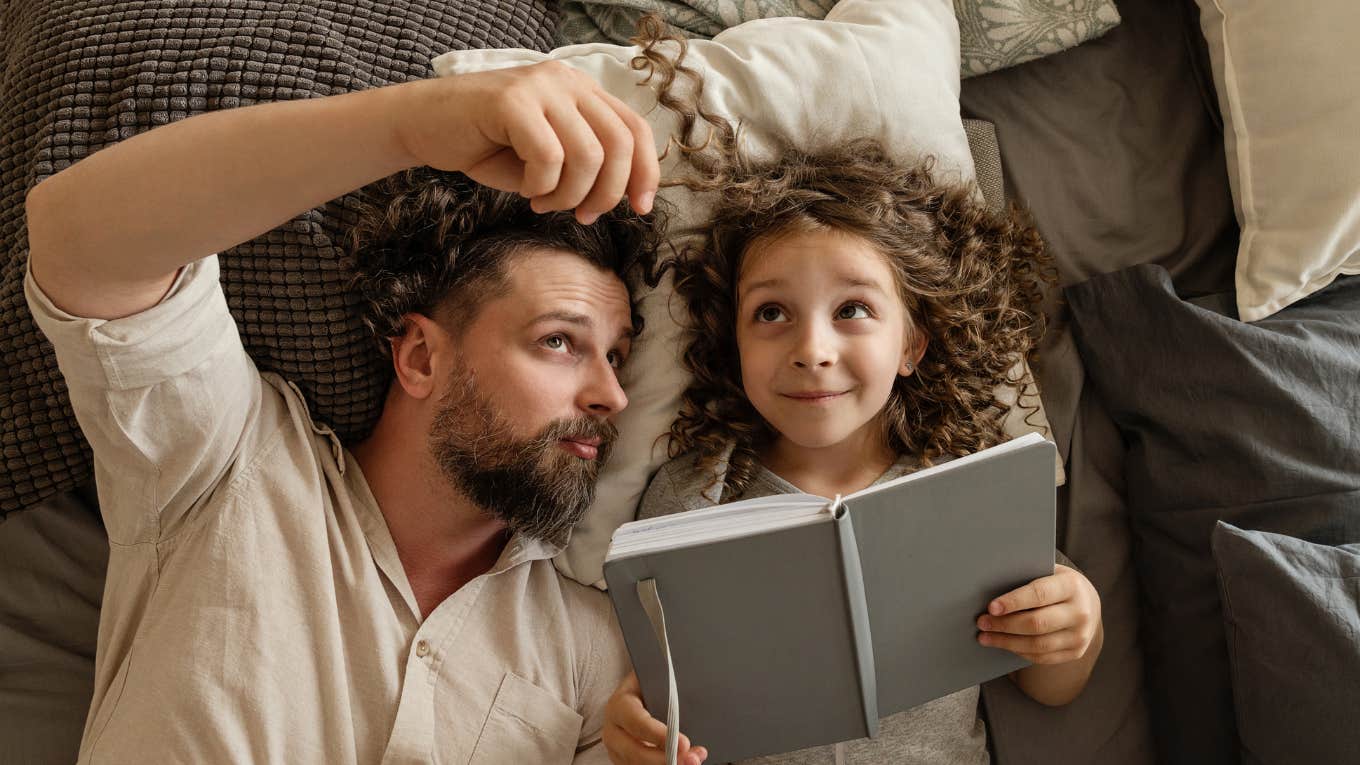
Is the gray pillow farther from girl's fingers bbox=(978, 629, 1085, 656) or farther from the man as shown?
the man

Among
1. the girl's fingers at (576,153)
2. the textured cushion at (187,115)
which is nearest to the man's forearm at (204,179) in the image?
the girl's fingers at (576,153)

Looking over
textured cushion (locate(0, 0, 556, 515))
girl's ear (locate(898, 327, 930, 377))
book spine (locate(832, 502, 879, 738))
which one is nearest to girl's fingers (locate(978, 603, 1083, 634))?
book spine (locate(832, 502, 879, 738))

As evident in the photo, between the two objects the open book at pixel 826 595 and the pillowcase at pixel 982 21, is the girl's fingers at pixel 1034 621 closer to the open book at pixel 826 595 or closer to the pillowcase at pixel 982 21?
the open book at pixel 826 595

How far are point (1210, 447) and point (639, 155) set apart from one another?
0.87 meters

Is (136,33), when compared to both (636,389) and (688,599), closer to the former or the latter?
(636,389)

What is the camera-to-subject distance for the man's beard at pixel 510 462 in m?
1.26

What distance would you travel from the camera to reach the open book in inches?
38.5

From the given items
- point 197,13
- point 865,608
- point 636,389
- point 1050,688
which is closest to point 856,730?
point 865,608

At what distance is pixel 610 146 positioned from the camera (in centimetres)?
90

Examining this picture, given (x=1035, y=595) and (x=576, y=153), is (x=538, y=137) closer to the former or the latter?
(x=576, y=153)

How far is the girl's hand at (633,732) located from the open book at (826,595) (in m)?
0.02

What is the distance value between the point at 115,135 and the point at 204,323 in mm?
339

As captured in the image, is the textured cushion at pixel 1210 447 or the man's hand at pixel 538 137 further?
the textured cushion at pixel 1210 447

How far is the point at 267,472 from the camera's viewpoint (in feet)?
4.07
